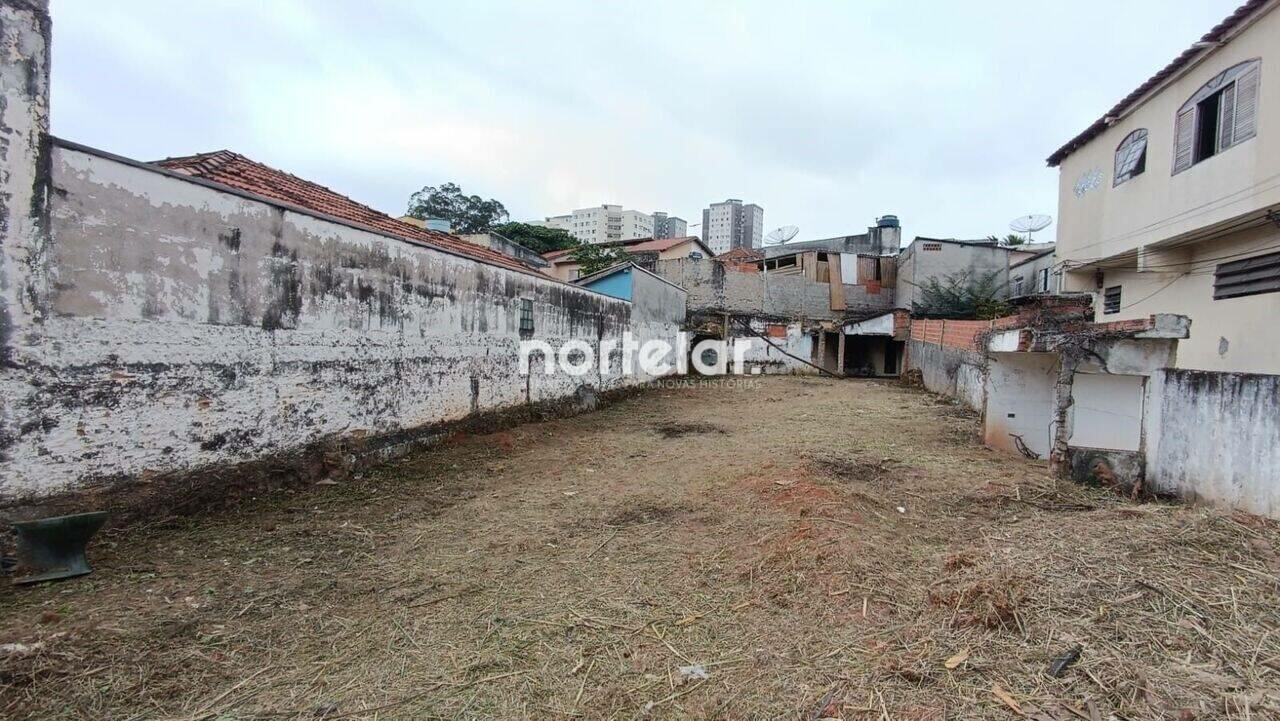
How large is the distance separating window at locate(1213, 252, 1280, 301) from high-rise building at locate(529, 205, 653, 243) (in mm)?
53631

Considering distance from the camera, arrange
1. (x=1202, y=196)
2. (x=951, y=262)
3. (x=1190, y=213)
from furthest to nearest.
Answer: (x=951, y=262) < (x=1190, y=213) < (x=1202, y=196)

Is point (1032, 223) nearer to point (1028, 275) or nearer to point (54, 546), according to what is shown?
point (1028, 275)

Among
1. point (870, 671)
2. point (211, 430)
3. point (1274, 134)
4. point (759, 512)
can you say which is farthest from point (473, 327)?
point (1274, 134)

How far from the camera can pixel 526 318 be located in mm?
9805

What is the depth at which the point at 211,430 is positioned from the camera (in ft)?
16.3

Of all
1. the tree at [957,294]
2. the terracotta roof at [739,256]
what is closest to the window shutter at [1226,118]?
the tree at [957,294]

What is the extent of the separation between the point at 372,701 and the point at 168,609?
69.8 inches

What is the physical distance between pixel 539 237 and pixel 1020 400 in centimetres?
3298

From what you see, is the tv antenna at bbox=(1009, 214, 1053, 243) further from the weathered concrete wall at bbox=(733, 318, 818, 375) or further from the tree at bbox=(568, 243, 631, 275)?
the tree at bbox=(568, 243, 631, 275)

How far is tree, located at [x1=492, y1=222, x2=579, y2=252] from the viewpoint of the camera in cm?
3678

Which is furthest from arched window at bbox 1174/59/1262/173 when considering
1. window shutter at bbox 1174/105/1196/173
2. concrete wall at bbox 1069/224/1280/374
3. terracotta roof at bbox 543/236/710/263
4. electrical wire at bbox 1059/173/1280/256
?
terracotta roof at bbox 543/236/710/263

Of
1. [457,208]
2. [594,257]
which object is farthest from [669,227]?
[594,257]

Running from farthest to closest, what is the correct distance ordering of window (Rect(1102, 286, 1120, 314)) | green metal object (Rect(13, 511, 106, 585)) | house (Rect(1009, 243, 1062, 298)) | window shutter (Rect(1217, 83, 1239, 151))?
house (Rect(1009, 243, 1062, 298)) → window (Rect(1102, 286, 1120, 314)) → window shutter (Rect(1217, 83, 1239, 151)) → green metal object (Rect(13, 511, 106, 585))

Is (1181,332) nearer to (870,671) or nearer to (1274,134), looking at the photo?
(870,671)
